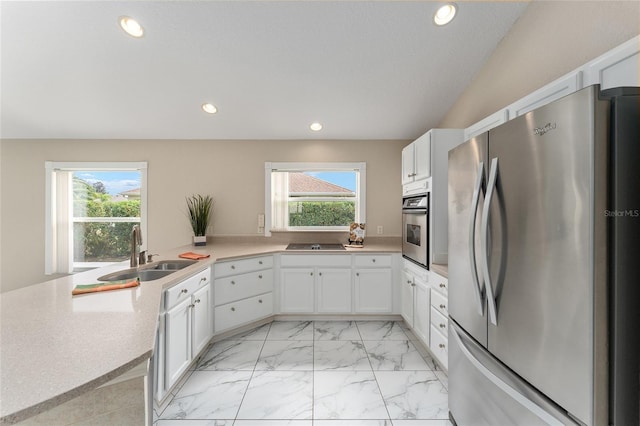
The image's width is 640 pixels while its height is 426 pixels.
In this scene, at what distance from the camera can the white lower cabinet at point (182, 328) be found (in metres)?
1.64

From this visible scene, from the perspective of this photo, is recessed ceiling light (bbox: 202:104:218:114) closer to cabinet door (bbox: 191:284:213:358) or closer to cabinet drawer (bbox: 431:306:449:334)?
cabinet door (bbox: 191:284:213:358)

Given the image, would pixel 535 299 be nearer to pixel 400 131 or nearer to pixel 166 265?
pixel 166 265

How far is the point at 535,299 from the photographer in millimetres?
902

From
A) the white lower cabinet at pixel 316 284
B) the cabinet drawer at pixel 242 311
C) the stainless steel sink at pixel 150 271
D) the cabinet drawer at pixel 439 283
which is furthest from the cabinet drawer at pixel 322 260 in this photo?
the stainless steel sink at pixel 150 271

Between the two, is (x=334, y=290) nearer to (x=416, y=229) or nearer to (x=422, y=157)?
(x=416, y=229)

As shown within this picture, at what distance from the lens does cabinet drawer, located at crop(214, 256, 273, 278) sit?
2499 mm

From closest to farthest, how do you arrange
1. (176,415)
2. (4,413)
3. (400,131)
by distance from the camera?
(4,413), (176,415), (400,131)

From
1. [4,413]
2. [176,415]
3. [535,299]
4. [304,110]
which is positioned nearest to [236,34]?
[304,110]

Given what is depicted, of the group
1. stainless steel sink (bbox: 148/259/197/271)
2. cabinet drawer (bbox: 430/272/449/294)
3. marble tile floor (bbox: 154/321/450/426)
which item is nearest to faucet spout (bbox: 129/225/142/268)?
stainless steel sink (bbox: 148/259/197/271)

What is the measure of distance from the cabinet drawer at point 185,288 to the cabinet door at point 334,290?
122 cm

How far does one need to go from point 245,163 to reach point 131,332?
2811 millimetres

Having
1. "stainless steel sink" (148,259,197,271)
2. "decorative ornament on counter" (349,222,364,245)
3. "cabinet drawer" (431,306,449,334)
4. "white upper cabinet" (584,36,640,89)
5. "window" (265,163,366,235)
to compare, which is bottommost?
"cabinet drawer" (431,306,449,334)

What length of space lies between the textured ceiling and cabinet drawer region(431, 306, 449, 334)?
208 cm

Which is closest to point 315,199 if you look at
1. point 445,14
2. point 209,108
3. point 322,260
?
point 322,260
